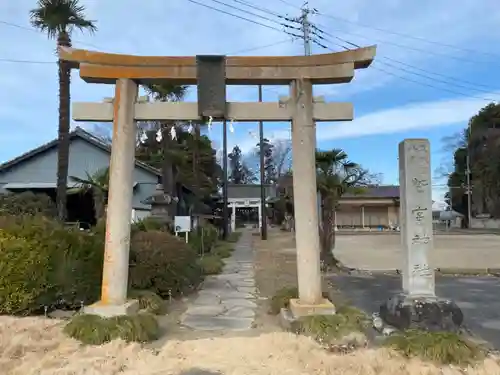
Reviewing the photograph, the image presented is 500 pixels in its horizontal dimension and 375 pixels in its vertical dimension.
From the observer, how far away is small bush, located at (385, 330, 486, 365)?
5133mm

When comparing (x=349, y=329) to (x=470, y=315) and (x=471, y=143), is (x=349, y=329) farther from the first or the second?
(x=471, y=143)

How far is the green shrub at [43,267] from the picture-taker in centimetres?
698

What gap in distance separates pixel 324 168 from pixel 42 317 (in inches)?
394

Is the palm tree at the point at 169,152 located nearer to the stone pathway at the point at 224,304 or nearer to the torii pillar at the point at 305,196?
the stone pathway at the point at 224,304

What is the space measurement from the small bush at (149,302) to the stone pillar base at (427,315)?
379cm

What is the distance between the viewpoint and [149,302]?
7.93m

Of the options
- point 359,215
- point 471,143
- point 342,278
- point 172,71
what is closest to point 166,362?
point 172,71

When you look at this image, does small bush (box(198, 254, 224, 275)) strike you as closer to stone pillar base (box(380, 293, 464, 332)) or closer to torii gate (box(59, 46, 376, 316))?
torii gate (box(59, 46, 376, 316))

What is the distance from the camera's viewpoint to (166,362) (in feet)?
16.9

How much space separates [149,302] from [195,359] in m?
2.83

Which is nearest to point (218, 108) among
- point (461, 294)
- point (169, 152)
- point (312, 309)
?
point (312, 309)

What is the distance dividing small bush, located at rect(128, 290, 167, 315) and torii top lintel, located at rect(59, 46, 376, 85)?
3.61 metres

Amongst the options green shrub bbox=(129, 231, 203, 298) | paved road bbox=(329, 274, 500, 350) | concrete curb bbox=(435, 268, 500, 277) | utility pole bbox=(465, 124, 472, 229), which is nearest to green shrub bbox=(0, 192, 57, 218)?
green shrub bbox=(129, 231, 203, 298)

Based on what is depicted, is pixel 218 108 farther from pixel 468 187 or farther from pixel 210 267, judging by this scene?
pixel 468 187
